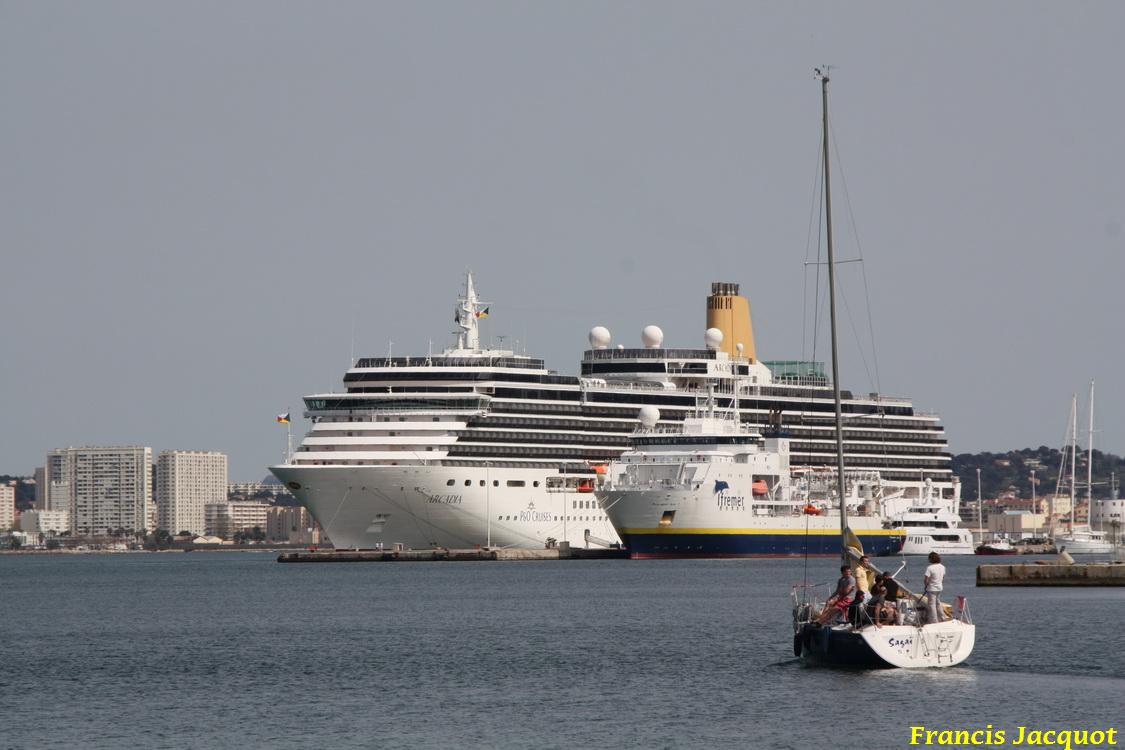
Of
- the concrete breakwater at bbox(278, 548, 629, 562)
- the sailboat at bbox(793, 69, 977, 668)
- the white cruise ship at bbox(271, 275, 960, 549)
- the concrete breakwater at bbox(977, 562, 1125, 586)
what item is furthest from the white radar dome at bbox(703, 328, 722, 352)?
the sailboat at bbox(793, 69, 977, 668)

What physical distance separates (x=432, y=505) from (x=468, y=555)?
3.30m

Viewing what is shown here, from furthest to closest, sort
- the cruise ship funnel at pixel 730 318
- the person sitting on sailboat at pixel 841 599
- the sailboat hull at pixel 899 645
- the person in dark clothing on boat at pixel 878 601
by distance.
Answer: the cruise ship funnel at pixel 730 318 → the person sitting on sailboat at pixel 841 599 → the person in dark clothing on boat at pixel 878 601 → the sailboat hull at pixel 899 645

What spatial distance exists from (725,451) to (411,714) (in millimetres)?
68776

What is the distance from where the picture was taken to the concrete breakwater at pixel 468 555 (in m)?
102

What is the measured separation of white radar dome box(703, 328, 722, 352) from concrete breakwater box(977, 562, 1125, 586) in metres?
49.3

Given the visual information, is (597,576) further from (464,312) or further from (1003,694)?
(1003,694)

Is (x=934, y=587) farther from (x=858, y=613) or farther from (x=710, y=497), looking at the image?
(x=710, y=497)

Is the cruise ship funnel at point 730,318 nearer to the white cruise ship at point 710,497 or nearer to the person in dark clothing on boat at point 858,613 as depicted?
the white cruise ship at point 710,497

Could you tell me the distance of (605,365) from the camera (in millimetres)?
119438

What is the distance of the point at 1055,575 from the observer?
2876 inches

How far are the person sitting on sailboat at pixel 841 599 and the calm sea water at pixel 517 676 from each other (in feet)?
3.82

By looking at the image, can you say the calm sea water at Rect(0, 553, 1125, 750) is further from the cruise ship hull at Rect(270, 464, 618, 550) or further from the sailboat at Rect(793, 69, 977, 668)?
the cruise ship hull at Rect(270, 464, 618, 550)

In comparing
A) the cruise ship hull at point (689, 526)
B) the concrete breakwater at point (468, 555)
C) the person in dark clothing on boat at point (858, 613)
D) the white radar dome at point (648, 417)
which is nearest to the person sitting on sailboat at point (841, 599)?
the person in dark clothing on boat at point (858, 613)

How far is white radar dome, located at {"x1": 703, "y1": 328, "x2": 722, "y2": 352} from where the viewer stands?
124m
